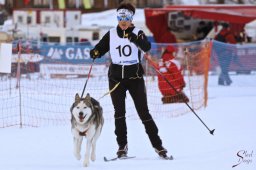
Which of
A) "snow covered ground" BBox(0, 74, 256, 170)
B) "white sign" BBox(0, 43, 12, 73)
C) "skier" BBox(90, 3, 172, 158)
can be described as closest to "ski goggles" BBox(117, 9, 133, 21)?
"skier" BBox(90, 3, 172, 158)

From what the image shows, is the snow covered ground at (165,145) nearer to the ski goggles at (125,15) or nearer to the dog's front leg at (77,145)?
the dog's front leg at (77,145)

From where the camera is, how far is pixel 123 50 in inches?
253

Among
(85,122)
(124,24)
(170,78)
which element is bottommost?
(170,78)

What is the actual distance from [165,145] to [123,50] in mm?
1430

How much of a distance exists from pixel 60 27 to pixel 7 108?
1276 cm

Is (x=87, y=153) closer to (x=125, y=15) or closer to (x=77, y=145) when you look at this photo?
(x=77, y=145)

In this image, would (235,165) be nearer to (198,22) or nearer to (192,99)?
(192,99)

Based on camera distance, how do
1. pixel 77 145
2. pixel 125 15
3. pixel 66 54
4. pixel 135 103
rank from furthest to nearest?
pixel 66 54 → pixel 135 103 → pixel 125 15 → pixel 77 145

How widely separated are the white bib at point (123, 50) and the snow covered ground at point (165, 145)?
90 centimetres

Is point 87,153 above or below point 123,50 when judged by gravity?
below

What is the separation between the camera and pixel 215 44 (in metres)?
14.5

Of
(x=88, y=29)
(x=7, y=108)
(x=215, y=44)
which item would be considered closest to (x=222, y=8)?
(x=88, y=29)

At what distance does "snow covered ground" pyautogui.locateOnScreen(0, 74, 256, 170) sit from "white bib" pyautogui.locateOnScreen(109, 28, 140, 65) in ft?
2.95

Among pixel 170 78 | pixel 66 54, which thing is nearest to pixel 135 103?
pixel 170 78
